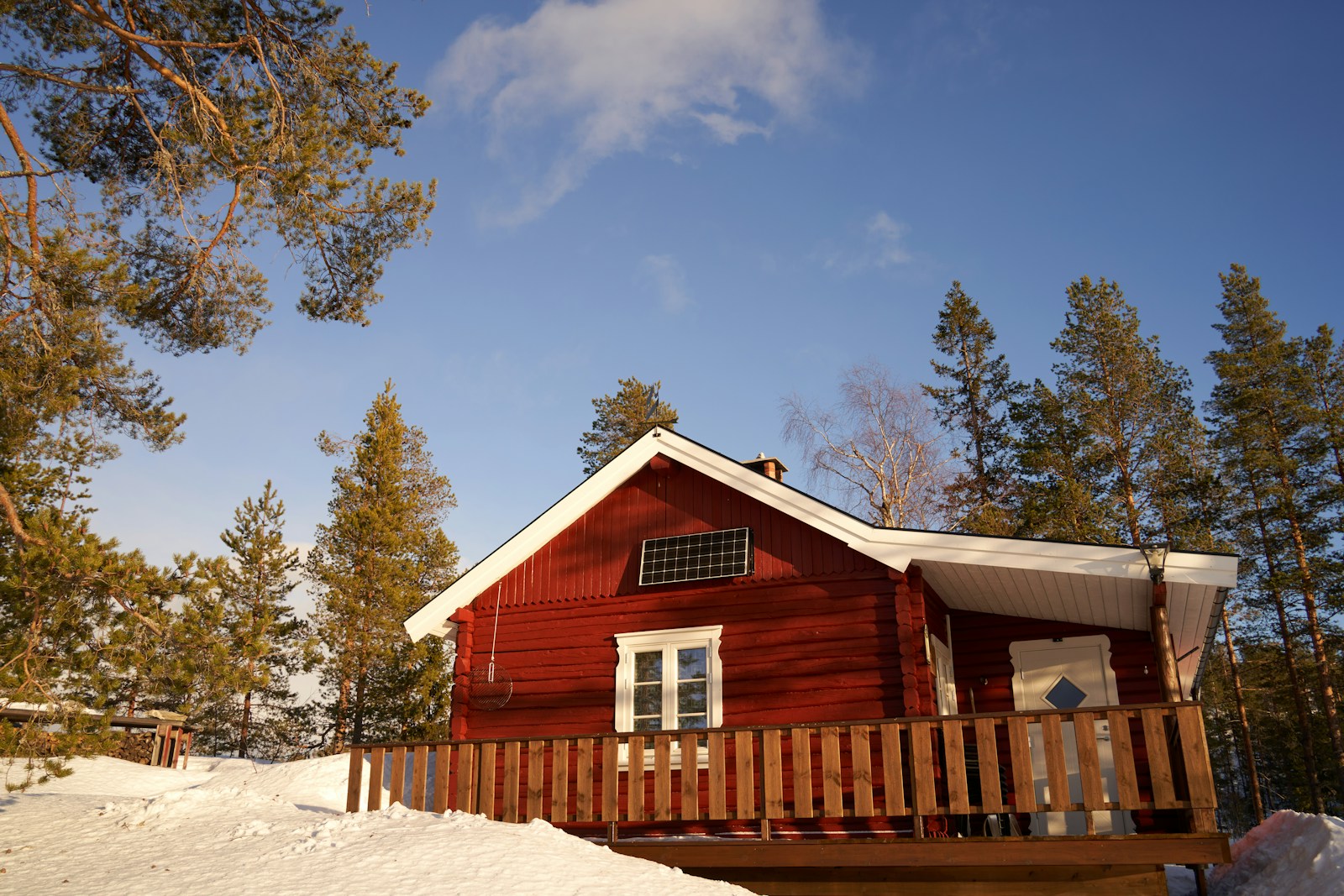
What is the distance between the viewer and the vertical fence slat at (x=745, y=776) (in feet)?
29.2

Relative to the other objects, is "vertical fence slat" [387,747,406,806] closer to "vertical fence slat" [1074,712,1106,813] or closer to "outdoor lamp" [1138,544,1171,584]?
"vertical fence slat" [1074,712,1106,813]

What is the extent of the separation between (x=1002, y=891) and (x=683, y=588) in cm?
501

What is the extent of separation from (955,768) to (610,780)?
327cm

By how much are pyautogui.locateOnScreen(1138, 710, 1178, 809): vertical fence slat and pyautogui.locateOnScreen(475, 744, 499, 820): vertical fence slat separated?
19.6 feet

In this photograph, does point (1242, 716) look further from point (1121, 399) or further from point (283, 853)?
point (283, 853)

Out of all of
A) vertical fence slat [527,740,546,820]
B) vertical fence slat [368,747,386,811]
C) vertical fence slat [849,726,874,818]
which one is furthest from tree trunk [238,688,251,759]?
vertical fence slat [849,726,874,818]

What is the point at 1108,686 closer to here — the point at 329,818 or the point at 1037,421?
the point at 329,818

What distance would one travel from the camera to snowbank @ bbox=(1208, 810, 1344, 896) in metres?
8.03

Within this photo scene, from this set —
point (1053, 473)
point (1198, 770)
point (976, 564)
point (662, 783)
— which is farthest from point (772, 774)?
point (1053, 473)

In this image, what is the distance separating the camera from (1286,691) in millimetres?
29000

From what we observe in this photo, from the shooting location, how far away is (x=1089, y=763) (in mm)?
7902

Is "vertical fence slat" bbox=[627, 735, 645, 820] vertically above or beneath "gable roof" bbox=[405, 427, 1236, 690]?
beneath

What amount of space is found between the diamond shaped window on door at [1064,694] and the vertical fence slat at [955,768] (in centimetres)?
437

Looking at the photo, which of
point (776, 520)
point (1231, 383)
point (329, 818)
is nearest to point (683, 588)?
point (776, 520)
